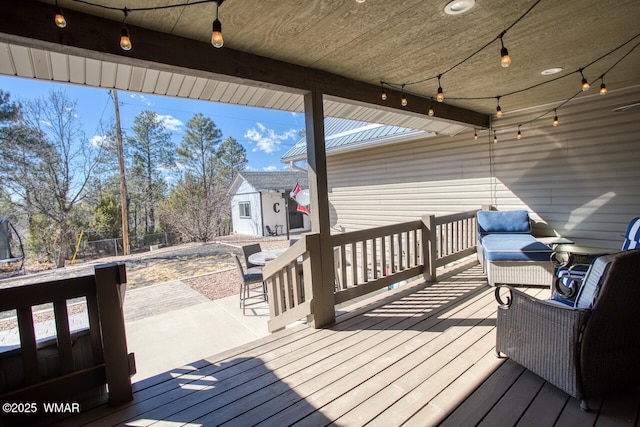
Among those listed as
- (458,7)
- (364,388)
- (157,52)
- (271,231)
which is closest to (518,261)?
(364,388)

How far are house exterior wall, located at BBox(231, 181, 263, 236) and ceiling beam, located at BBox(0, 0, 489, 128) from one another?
1515 centimetres

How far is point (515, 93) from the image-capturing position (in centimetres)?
430

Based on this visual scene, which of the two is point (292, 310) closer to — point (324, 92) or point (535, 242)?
point (324, 92)

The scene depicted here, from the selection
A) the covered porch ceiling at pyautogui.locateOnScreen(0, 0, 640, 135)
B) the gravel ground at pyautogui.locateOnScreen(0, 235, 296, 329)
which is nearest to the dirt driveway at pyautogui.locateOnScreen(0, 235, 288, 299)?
the gravel ground at pyautogui.locateOnScreen(0, 235, 296, 329)

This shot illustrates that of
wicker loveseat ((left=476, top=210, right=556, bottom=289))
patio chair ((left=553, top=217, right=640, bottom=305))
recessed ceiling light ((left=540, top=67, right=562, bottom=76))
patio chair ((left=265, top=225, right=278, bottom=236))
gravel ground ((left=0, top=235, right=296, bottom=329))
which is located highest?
recessed ceiling light ((left=540, top=67, right=562, bottom=76))

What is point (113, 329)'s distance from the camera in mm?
2010

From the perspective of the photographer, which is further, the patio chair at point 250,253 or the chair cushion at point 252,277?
the patio chair at point 250,253

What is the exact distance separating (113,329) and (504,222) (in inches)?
211

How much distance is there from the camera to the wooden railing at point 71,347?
1.80 meters

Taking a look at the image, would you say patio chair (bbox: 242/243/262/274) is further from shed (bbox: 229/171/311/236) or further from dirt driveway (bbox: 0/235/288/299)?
shed (bbox: 229/171/311/236)

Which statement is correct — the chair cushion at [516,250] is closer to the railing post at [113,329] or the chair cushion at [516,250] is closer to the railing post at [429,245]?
the railing post at [429,245]

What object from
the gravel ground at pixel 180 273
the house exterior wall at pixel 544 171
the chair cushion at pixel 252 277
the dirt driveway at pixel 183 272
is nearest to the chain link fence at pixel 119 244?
the gravel ground at pixel 180 273

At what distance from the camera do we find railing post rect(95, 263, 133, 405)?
77.3 inches

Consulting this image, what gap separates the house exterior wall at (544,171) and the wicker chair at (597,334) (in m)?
3.77
